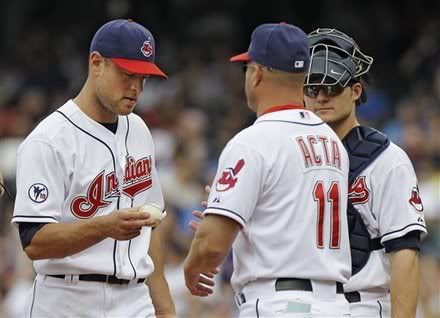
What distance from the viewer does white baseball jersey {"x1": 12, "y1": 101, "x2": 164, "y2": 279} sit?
4.80m

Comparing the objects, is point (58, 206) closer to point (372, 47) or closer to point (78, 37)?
point (372, 47)

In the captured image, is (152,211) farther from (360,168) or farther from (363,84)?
(363,84)

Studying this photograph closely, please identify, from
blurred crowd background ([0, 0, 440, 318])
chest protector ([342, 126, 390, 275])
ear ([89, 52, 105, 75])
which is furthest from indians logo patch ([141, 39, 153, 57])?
blurred crowd background ([0, 0, 440, 318])

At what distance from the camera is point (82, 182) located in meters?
4.87

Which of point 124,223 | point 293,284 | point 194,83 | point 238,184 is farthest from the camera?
point 194,83

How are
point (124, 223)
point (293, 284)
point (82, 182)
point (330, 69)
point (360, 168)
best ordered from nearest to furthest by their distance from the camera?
point (293, 284) → point (124, 223) → point (82, 182) → point (360, 168) → point (330, 69)

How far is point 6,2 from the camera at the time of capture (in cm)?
1500

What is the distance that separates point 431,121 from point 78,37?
5.52 meters

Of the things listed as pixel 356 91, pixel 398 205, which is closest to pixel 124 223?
pixel 398 205

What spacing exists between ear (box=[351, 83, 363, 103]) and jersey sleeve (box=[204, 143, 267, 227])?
89cm

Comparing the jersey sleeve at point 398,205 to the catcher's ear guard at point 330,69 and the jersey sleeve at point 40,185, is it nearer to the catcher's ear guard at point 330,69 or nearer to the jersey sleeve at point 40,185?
the catcher's ear guard at point 330,69

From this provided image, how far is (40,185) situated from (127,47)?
2.26 ft

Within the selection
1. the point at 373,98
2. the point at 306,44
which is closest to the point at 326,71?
the point at 306,44

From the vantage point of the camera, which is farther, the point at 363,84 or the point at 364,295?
the point at 363,84
